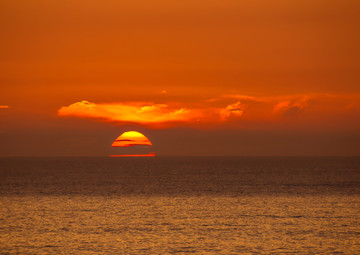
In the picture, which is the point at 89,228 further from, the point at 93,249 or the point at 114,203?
the point at 114,203

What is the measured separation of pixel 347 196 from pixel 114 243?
5511cm

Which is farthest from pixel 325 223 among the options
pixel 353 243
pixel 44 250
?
pixel 44 250

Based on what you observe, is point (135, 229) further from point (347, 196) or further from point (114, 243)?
point (347, 196)

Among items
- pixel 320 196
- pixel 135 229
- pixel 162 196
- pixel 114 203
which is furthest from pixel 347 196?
pixel 135 229

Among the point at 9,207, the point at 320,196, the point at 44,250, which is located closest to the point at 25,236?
the point at 44,250

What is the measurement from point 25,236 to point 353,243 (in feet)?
98.3

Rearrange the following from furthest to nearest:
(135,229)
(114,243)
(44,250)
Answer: (135,229)
(114,243)
(44,250)

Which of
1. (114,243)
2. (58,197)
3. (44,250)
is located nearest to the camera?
(44,250)

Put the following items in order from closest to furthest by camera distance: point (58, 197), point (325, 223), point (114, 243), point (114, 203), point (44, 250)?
point (44, 250) < point (114, 243) < point (325, 223) < point (114, 203) < point (58, 197)

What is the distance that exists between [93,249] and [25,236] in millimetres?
8921

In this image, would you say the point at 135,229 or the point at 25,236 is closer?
the point at 25,236

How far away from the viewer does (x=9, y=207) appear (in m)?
69.1

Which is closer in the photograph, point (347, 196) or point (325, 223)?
point (325, 223)

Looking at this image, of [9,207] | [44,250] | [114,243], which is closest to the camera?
[44,250]
